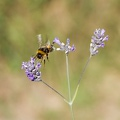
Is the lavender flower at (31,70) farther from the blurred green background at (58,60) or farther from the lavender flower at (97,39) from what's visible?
the blurred green background at (58,60)

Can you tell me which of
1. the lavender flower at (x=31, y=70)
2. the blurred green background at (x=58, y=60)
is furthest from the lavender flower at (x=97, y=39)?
the blurred green background at (x=58, y=60)

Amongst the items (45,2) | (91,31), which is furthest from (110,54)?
(45,2)

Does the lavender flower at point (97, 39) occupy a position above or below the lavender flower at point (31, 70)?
above

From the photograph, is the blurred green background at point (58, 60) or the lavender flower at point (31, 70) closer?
the lavender flower at point (31, 70)

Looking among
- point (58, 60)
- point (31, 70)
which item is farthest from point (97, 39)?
point (58, 60)

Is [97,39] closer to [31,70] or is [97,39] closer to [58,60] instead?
[31,70]

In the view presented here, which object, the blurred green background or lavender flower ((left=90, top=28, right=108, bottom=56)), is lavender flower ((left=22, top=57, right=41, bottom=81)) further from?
the blurred green background

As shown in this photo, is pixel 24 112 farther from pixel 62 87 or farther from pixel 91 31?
pixel 91 31

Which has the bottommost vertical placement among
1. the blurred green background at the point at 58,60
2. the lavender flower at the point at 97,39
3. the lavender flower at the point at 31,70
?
the blurred green background at the point at 58,60
